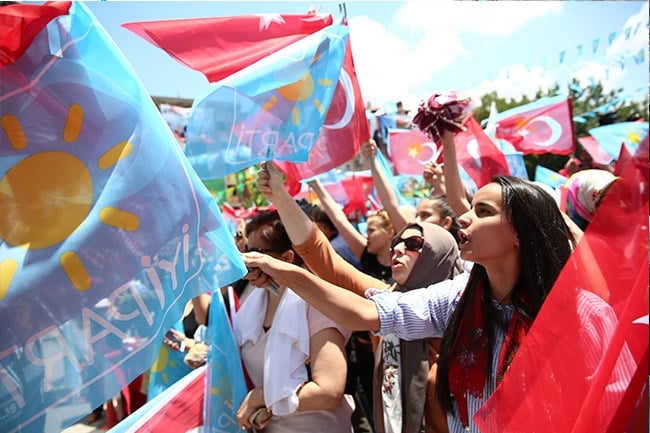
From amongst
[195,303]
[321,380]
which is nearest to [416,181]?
[195,303]

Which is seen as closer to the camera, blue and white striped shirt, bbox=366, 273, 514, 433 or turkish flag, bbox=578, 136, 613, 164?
blue and white striped shirt, bbox=366, 273, 514, 433

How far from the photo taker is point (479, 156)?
4137mm

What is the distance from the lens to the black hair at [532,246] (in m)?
1.36

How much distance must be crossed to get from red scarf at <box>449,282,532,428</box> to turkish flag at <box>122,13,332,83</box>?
158 cm

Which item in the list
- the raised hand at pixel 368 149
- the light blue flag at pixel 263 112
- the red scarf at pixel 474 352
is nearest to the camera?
the red scarf at pixel 474 352

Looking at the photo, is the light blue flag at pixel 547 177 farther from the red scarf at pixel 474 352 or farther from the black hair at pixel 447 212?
the red scarf at pixel 474 352

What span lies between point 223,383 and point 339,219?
1370 millimetres

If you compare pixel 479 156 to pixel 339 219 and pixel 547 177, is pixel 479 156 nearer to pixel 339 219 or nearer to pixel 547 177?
pixel 339 219

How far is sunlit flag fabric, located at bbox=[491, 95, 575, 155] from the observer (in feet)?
18.1

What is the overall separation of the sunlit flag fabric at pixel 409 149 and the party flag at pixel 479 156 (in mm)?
1645

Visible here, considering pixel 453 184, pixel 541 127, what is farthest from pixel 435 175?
pixel 541 127

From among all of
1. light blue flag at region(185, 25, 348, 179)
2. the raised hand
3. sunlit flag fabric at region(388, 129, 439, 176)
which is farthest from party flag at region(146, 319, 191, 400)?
sunlit flag fabric at region(388, 129, 439, 176)

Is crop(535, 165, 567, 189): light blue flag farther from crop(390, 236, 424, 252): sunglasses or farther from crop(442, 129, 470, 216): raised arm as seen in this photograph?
crop(390, 236, 424, 252): sunglasses

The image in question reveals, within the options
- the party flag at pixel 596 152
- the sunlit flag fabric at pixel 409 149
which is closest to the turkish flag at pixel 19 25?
the sunlit flag fabric at pixel 409 149
